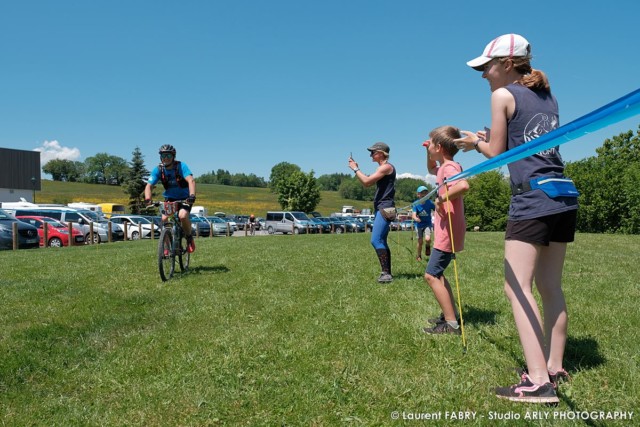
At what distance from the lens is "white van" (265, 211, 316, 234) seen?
42000mm

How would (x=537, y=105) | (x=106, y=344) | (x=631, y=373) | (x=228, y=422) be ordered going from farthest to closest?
(x=106, y=344) → (x=631, y=373) → (x=537, y=105) → (x=228, y=422)

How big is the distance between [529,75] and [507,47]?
0.22 meters

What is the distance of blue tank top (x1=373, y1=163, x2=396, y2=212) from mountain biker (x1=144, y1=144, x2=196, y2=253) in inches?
117

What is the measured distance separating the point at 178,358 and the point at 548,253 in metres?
2.72

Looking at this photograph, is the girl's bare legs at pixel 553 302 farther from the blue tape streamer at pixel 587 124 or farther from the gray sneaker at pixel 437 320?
the gray sneaker at pixel 437 320

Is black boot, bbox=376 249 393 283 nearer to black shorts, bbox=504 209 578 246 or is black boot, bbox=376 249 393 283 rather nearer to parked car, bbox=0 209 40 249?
black shorts, bbox=504 209 578 246

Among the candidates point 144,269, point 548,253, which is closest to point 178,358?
point 548,253

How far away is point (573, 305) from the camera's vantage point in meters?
4.91

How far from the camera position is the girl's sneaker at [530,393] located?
2494mm

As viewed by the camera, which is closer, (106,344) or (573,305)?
(106,344)

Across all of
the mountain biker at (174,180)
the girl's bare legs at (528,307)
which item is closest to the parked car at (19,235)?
the mountain biker at (174,180)

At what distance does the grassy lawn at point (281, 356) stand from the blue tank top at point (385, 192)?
3.93ft

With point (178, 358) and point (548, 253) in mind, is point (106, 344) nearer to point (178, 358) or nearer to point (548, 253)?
point (178, 358)

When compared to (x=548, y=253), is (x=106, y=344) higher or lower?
lower
